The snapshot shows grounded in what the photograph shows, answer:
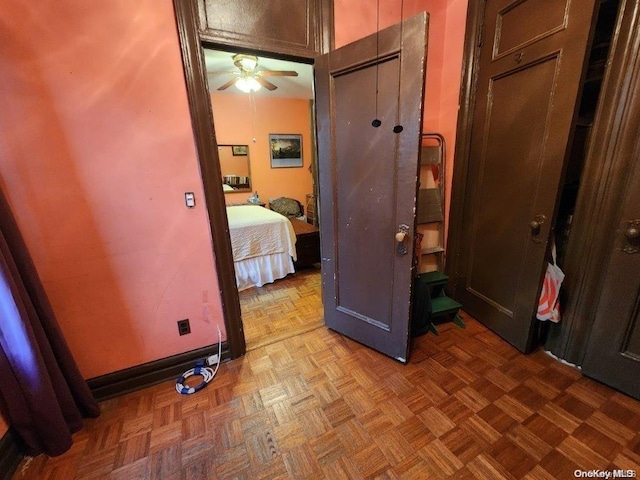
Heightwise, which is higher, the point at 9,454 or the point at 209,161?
A: the point at 209,161

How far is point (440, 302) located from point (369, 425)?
3.95ft

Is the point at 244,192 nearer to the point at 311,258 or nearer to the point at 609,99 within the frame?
the point at 311,258

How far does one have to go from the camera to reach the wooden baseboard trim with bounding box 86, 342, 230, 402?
5.20 ft

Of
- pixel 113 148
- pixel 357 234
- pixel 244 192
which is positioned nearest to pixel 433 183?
pixel 357 234

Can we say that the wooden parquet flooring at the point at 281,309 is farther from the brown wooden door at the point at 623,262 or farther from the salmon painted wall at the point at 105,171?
the brown wooden door at the point at 623,262

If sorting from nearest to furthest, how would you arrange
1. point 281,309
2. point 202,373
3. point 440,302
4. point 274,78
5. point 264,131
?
point 202,373
point 440,302
point 281,309
point 274,78
point 264,131

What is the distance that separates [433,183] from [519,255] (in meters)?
0.90

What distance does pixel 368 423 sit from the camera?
1385 millimetres

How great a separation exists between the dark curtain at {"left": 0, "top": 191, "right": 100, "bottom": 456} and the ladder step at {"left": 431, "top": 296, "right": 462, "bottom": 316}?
2.27 meters

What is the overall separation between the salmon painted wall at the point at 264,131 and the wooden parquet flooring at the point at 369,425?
163 inches

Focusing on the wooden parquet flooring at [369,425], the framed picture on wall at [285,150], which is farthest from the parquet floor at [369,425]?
the framed picture on wall at [285,150]

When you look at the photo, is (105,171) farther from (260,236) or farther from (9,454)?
(260,236)
